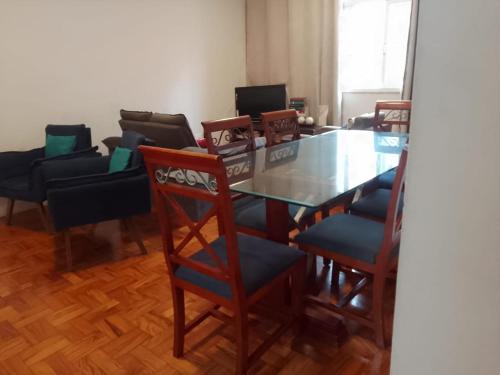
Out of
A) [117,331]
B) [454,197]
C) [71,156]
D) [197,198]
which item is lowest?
[117,331]

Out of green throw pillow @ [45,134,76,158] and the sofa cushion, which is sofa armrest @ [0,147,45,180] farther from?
the sofa cushion

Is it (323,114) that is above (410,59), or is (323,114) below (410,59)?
below

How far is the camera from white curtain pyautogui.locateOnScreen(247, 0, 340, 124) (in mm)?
4734

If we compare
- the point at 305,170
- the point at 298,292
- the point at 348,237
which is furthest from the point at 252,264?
the point at 305,170

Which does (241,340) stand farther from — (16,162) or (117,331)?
(16,162)

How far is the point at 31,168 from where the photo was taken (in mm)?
3045

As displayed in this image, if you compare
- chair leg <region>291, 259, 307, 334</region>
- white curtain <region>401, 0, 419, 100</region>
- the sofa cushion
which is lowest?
chair leg <region>291, 259, 307, 334</region>

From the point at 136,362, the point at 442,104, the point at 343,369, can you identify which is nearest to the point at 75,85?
the point at 136,362

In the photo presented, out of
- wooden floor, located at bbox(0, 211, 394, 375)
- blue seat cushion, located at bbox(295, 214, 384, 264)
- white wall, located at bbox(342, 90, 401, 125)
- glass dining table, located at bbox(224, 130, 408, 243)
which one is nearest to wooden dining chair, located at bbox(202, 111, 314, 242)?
glass dining table, located at bbox(224, 130, 408, 243)

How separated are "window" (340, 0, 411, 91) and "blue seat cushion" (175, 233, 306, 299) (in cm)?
355

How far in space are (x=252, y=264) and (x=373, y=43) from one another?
3.95 meters

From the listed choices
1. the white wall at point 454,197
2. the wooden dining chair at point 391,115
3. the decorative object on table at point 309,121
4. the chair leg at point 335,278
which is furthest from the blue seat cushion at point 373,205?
the decorative object on table at point 309,121

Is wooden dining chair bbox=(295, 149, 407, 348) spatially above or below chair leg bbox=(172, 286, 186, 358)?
above

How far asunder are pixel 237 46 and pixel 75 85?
2416mm
